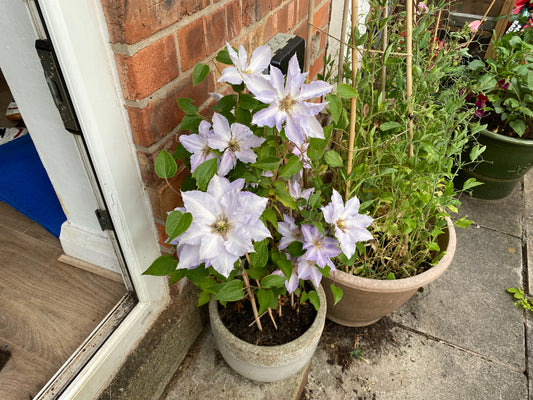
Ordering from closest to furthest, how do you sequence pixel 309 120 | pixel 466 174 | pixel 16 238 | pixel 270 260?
1. pixel 309 120
2. pixel 270 260
3. pixel 16 238
4. pixel 466 174

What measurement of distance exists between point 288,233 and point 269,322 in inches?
15.7

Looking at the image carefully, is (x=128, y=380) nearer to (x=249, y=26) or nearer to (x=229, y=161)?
(x=229, y=161)

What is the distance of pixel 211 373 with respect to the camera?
4.50 ft

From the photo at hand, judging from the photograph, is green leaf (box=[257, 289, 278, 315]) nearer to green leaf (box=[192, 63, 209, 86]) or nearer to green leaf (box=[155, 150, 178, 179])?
green leaf (box=[155, 150, 178, 179])

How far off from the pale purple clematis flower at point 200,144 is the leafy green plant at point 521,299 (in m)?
1.64

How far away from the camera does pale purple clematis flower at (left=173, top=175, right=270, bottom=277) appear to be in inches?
28.9

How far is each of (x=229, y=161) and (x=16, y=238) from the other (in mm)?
1203

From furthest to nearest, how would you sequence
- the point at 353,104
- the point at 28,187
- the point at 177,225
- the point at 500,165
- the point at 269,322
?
the point at 500,165
the point at 28,187
the point at 269,322
the point at 353,104
the point at 177,225

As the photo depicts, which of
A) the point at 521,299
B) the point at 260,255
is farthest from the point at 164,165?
the point at 521,299

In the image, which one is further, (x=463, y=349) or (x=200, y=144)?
(x=463, y=349)

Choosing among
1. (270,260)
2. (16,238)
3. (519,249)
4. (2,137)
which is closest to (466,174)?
(519,249)

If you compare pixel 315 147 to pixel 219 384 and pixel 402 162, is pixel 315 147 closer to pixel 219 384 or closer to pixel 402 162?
pixel 402 162

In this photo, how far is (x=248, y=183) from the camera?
918mm

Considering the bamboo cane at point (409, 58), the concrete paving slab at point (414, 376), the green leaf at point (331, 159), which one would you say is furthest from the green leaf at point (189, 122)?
the concrete paving slab at point (414, 376)
